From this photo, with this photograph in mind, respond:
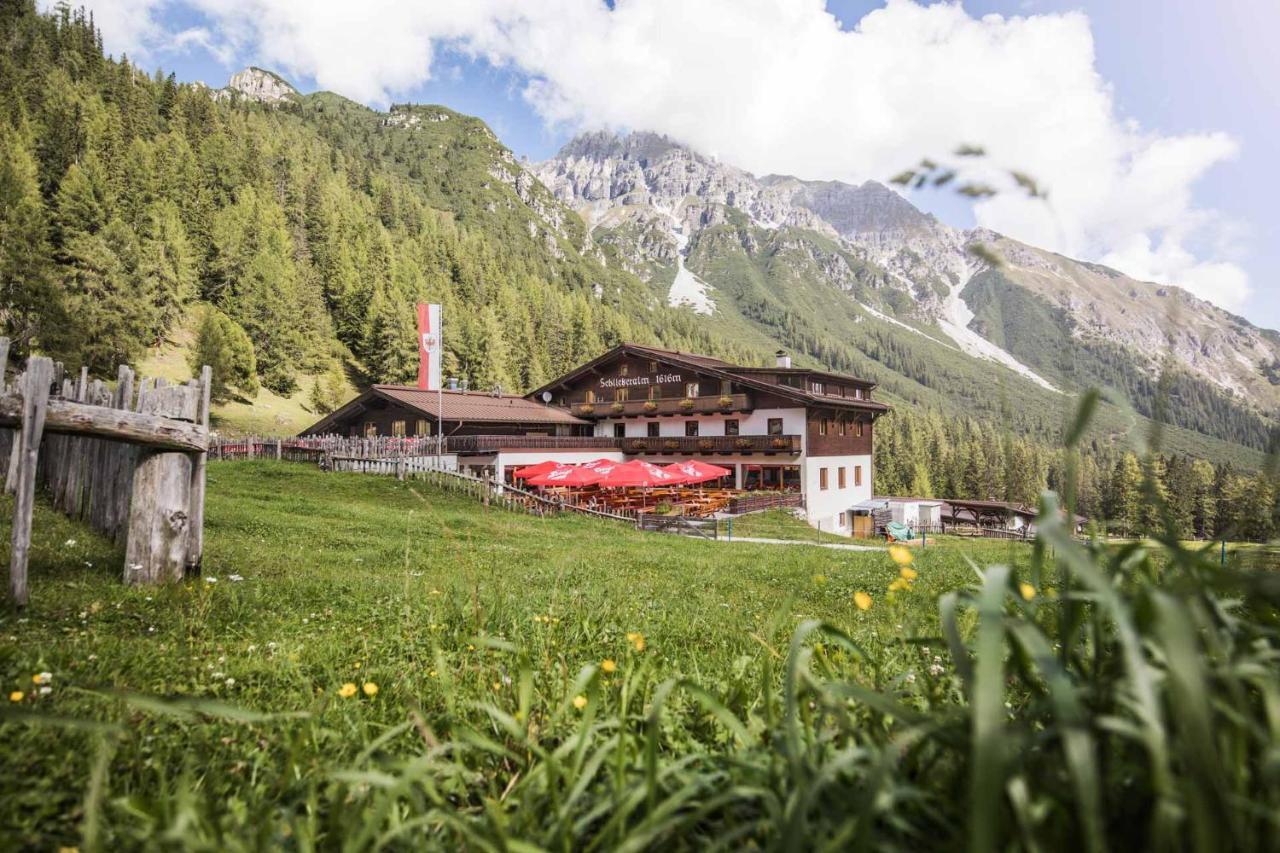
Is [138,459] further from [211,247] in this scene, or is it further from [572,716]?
[211,247]

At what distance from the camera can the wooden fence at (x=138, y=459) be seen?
14.6ft

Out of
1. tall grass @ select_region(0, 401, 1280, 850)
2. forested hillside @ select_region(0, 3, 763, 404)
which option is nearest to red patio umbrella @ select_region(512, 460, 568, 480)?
tall grass @ select_region(0, 401, 1280, 850)

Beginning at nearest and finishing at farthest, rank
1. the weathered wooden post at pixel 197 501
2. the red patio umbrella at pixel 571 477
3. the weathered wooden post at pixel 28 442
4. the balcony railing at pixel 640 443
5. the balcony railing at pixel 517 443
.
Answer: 1. the weathered wooden post at pixel 28 442
2. the weathered wooden post at pixel 197 501
3. the red patio umbrella at pixel 571 477
4. the balcony railing at pixel 517 443
5. the balcony railing at pixel 640 443

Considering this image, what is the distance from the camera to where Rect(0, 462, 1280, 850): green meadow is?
829 millimetres

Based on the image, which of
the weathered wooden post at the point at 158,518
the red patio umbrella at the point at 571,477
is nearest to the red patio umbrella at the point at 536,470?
→ the red patio umbrella at the point at 571,477

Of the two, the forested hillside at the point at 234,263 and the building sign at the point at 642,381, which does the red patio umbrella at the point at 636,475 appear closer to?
the building sign at the point at 642,381

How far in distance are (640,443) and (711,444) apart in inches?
253

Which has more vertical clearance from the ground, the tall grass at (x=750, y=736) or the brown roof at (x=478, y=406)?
the brown roof at (x=478, y=406)

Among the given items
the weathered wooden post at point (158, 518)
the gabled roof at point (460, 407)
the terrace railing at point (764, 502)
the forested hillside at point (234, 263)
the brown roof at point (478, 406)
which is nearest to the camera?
the weathered wooden post at point (158, 518)

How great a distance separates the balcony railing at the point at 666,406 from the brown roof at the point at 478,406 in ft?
5.01

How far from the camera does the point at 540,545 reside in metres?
14.0

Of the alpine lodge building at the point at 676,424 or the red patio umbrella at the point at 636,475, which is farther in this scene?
the alpine lodge building at the point at 676,424

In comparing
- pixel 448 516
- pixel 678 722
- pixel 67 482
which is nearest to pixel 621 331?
pixel 448 516

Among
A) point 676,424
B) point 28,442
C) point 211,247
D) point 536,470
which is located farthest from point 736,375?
point 211,247
